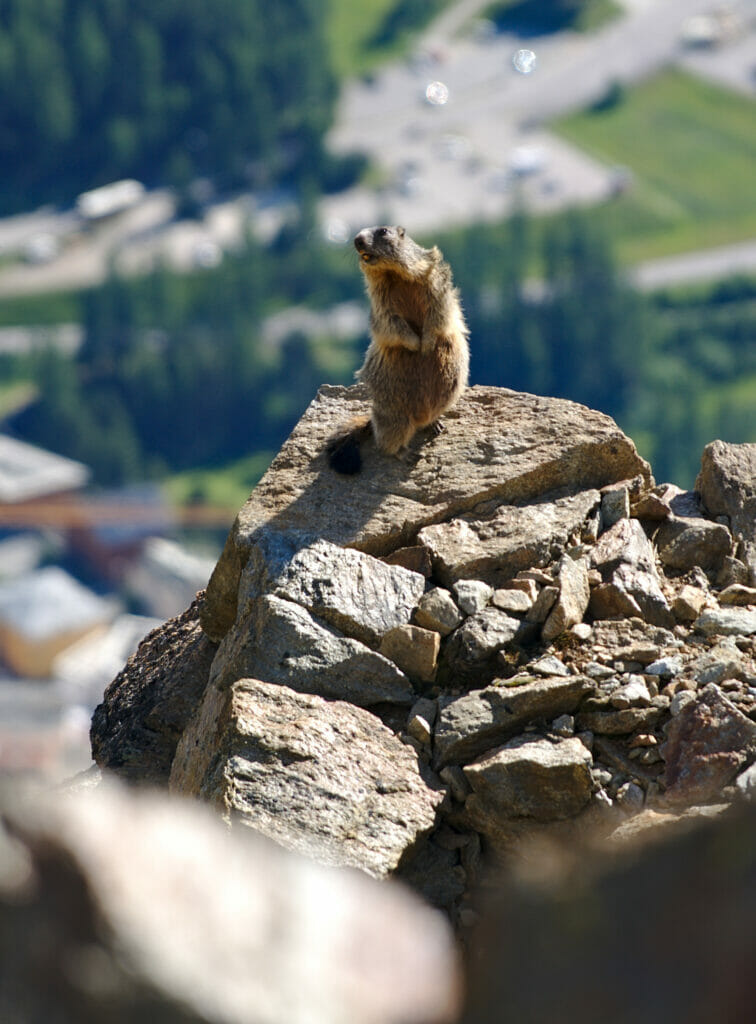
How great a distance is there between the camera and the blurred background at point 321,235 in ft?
471

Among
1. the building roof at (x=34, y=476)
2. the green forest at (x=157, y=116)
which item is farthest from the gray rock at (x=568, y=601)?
the green forest at (x=157, y=116)

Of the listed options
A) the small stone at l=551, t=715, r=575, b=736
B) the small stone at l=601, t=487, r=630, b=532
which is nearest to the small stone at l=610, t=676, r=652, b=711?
the small stone at l=551, t=715, r=575, b=736

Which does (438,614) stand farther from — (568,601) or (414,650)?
(568,601)

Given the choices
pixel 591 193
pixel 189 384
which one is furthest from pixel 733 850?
pixel 591 193

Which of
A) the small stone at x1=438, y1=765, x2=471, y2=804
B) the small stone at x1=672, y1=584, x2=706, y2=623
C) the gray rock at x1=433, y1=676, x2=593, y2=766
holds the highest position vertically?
the small stone at x1=672, y1=584, x2=706, y2=623

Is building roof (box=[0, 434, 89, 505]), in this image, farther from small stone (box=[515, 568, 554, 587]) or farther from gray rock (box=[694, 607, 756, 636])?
gray rock (box=[694, 607, 756, 636])

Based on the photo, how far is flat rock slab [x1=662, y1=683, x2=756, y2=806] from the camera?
28.7 ft

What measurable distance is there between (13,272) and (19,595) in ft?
198

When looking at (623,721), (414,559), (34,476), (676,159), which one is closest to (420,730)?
(623,721)

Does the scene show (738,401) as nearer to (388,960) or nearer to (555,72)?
(555,72)

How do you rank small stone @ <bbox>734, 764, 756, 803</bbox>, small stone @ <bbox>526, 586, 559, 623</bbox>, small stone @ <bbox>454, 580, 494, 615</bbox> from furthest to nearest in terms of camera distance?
small stone @ <bbox>454, 580, 494, 615</bbox> → small stone @ <bbox>526, 586, 559, 623</bbox> → small stone @ <bbox>734, 764, 756, 803</bbox>

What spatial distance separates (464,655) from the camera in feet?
33.6

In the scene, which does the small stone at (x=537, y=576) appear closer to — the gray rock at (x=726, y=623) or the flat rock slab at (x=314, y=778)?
the gray rock at (x=726, y=623)

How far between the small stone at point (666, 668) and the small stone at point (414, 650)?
1606 millimetres
